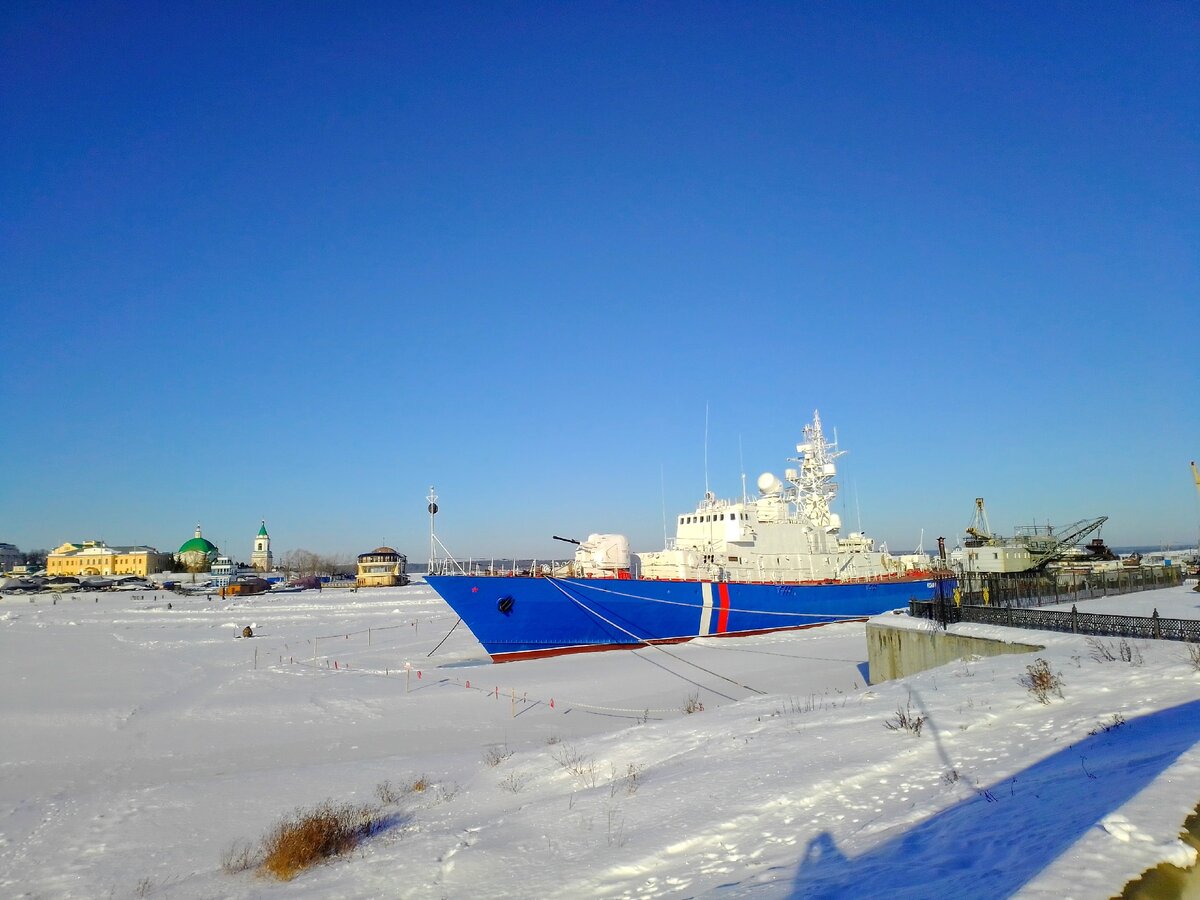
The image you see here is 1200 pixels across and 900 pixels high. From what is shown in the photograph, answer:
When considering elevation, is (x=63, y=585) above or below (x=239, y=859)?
below

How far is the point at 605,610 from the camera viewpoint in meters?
27.2

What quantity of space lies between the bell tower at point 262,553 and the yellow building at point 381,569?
35.9 metres

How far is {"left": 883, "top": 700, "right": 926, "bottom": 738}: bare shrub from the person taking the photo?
862 cm

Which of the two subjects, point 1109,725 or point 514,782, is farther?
point 514,782

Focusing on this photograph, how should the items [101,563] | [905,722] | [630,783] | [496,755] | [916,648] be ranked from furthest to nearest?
[101,563], [916,648], [496,755], [905,722], [630,783]

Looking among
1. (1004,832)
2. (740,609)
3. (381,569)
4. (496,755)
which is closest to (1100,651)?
(1004,832)

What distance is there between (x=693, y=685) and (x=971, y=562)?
1623cm

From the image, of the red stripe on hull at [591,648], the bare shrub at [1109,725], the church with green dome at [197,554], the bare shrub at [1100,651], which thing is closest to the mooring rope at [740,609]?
the red stripe on hull at [591,648]

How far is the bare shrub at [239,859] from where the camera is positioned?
769 centimetres

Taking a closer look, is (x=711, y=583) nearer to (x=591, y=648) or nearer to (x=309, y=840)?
(x=591, y=648)

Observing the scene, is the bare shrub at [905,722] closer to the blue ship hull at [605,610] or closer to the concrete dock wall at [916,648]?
the concrete dock wall at [916,648]

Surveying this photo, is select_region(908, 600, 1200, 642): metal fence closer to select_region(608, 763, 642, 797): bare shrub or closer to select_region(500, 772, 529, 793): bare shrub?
select_region(608, 763, 642, 797): bare shrub

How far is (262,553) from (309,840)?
5426 inches

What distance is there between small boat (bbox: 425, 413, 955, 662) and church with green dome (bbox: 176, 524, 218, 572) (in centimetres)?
11268
